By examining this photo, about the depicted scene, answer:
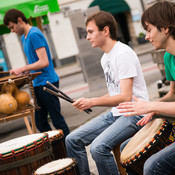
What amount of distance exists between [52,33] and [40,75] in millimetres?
21105

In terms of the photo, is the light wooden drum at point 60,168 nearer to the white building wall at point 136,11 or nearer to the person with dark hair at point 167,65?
the person with dark hair at point 167,65

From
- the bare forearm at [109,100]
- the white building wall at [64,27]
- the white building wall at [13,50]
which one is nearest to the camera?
the bare forearm at [109,100]

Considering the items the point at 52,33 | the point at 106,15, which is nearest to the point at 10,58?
the point at 52,33

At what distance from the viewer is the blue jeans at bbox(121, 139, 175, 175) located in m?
2.26

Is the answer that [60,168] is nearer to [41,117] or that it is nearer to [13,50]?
[41,117]

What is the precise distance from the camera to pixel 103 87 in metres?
11.3

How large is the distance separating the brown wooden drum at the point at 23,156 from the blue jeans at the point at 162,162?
3.26 feet

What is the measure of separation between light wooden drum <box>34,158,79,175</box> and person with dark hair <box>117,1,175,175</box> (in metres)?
0.46

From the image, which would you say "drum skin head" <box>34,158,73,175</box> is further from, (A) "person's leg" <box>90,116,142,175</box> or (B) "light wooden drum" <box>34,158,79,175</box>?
(A) "person's leg" <box>90,116,142,175</box>

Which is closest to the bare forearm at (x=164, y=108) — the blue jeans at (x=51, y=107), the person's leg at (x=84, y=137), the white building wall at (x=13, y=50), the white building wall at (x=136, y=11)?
the person's leg at (x=84, y=137)

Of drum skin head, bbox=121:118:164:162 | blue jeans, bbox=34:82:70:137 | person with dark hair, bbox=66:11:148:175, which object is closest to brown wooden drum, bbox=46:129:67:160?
person with dark hair, bbox=66:11:148:175

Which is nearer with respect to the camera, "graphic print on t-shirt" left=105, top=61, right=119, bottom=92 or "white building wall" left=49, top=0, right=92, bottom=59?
"graphic print on t-shirt" left=105, top=61, right=119, bottom=92

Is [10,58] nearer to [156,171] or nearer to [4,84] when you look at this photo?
[4,84]

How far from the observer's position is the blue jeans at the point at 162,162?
2.26 metres
